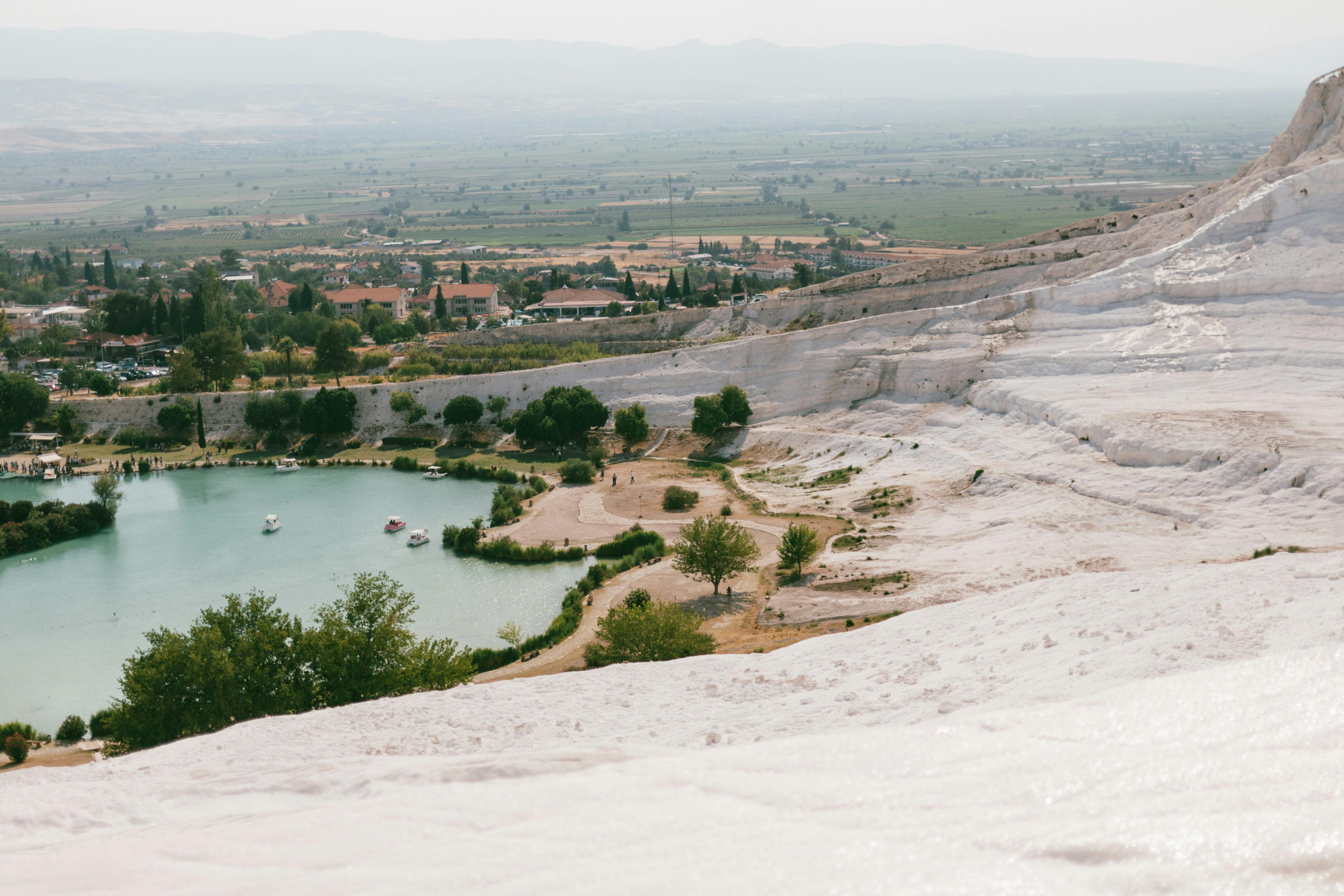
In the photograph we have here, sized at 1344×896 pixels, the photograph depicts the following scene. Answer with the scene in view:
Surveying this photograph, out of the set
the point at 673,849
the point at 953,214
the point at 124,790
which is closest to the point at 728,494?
the point at 124,790

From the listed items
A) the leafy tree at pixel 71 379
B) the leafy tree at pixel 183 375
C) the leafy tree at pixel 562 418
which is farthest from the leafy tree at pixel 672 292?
the leafy tree at pixel 71 379

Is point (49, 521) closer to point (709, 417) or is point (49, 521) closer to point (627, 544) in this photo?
point (627, 544)

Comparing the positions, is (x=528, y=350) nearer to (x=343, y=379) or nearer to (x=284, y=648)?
(x=343, y=379)

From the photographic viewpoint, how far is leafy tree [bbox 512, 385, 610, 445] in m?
51.6

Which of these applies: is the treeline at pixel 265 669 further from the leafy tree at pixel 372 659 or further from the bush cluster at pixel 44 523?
the bush cluster at pixel 44 523

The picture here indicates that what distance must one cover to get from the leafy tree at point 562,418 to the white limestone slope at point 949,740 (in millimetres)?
16187

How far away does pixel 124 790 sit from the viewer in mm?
13688

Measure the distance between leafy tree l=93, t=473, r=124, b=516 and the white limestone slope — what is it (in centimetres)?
2950

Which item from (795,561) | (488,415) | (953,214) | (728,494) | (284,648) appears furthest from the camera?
(953,214)

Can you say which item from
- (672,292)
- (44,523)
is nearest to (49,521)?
(44,523)

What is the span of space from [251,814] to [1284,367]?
37.5 m

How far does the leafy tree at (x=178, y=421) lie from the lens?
188 ft

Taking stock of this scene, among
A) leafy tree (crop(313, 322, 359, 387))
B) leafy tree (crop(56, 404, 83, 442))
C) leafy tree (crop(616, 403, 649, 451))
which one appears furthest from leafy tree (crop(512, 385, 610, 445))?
leafy tree (crop(56, 404, 83, 442))

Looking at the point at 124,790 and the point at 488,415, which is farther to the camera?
the point at 488,415
